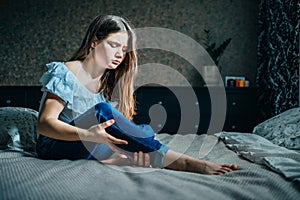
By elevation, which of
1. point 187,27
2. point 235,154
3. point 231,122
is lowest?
point 231,122

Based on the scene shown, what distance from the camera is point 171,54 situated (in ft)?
12.3

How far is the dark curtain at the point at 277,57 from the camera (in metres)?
2.93

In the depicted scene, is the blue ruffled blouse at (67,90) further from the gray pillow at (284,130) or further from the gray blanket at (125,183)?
the gray pillow at (284,130)

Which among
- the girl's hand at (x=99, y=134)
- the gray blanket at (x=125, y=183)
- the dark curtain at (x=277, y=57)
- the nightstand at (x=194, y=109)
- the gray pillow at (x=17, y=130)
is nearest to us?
the gray blanket at (x=125, y=183)

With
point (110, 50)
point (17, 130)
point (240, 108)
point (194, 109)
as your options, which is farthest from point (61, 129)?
point (240, 108)

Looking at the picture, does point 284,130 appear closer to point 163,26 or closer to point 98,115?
point 98,115

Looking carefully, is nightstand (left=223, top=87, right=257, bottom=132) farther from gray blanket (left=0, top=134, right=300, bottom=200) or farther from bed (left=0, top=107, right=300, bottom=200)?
gray blanket (left=0, top=134, right=300, bottom=200)

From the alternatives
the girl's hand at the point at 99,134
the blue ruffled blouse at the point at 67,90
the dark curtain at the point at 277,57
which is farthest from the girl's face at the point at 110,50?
the dark curtain at the point at 277,57

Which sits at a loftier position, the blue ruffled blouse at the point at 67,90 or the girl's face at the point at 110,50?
the girl's face at the point at 110,50

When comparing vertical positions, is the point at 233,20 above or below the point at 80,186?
above

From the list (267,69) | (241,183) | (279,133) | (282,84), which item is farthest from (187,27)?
(241,183)

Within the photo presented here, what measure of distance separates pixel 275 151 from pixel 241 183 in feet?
1.57

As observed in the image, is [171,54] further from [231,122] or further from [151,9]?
[231,122]

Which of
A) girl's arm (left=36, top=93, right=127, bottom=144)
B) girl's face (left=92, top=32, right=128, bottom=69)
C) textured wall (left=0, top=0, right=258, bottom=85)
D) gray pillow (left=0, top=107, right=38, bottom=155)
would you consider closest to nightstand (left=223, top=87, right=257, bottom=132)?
textured wall (left=0, top=0, right=258, bottom=85)
